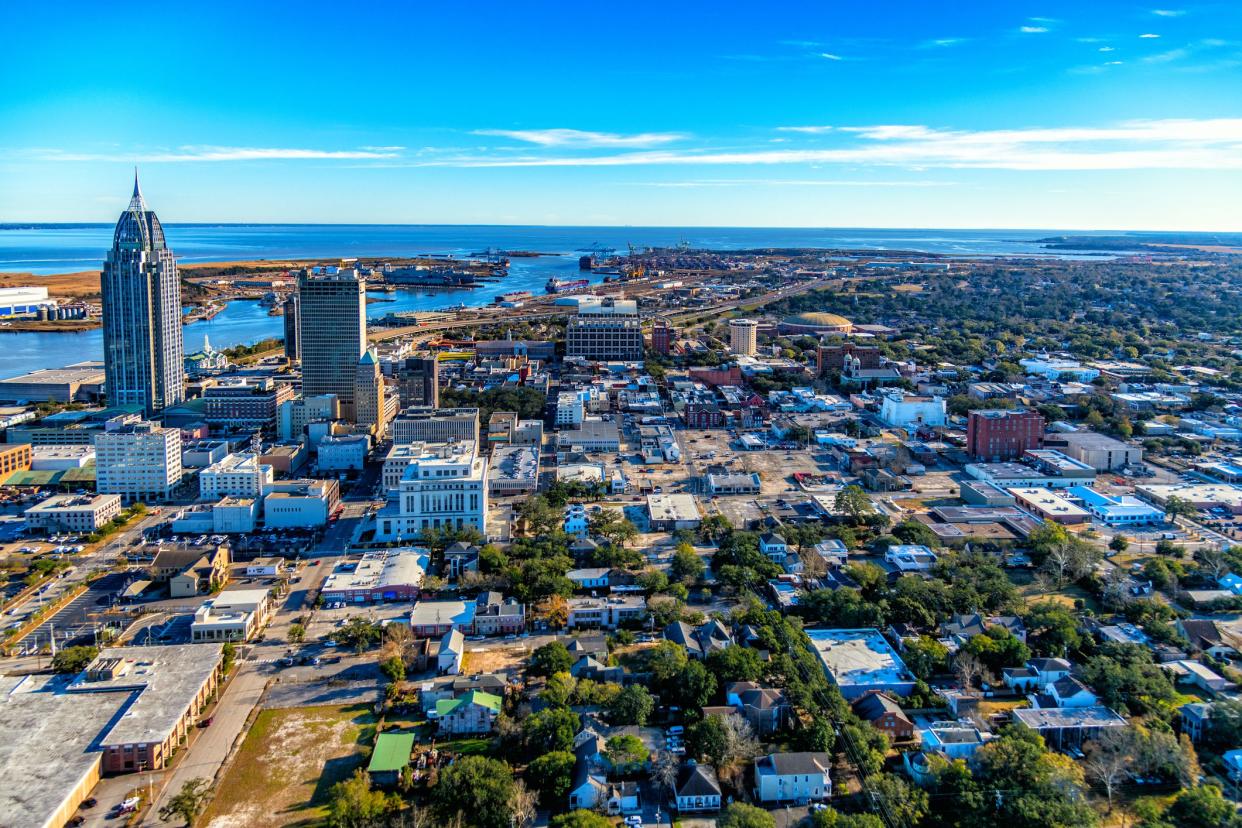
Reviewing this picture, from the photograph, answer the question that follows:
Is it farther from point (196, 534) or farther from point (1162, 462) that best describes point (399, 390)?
point (1162, 462)

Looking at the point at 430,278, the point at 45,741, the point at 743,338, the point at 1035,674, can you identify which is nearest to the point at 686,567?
the point at 1035,674

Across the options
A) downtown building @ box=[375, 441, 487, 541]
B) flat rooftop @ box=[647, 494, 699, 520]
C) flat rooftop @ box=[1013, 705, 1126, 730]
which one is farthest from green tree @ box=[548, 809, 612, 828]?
flat rooftop @ box=[647, 494, 699, 520]

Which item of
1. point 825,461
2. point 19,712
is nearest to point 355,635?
point 19,712

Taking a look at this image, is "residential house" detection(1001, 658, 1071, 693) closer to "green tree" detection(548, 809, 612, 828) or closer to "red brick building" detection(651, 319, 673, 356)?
"green tree" detection(548, 809, 612, 828)

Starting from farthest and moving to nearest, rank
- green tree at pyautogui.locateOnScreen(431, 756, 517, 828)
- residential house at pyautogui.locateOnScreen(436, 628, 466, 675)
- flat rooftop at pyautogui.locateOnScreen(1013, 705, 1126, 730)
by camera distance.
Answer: residential house at pyautogui.locateOnScreen(436, 628, 466, 675) → flat rooftop at pyautogui.locateOnScreen(1013, 705, 1126, 730) → green tree at pyautogui.locateOnScreen(431, 756, 517, 828)

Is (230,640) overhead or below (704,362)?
below

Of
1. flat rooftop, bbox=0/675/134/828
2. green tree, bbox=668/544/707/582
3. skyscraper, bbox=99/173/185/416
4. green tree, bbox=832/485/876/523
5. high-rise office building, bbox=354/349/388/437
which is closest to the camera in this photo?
flat rooftop, bbox=0/675/134/828
